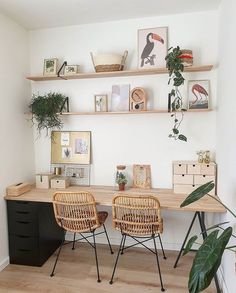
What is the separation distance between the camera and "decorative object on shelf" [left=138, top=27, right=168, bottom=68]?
8.86ft

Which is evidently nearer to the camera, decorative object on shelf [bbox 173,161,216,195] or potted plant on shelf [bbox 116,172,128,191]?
decorative object on shelf [bbox 173,161,216,195]

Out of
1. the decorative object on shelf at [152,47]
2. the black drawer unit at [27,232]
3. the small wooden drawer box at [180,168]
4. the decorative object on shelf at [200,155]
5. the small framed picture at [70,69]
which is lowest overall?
the black drawer unit at [27,232]

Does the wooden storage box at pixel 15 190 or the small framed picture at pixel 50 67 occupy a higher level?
the small framed picture at pixel 50 67

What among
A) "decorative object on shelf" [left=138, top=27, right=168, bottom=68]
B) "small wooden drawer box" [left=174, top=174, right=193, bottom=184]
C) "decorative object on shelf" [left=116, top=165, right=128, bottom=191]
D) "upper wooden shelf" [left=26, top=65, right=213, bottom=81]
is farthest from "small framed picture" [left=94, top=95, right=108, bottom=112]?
"small wooden drawer box" [left=174, top=174, right=193, bottom=184]

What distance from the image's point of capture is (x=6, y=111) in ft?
8.67

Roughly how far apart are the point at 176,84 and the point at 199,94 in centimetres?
35

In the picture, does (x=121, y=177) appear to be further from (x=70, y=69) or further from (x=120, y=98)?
(x=70, y=69)

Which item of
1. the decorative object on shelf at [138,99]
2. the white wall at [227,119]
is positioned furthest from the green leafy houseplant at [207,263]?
the decorative object on shelf at [138,99]

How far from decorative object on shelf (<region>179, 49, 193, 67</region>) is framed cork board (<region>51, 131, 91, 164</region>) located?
1291 millimetres

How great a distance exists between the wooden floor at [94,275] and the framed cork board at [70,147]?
1.06 metres

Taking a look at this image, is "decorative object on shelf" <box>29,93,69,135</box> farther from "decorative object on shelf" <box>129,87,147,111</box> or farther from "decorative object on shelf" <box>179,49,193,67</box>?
"decorative object on shelf" <box>179,49,193,67</box>

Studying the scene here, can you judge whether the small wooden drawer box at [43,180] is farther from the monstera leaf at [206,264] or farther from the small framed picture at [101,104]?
the monstera leaf at [206,264]

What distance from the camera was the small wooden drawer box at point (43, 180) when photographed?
2.93 metres

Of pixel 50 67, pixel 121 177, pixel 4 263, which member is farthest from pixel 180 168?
pixel 4 263
